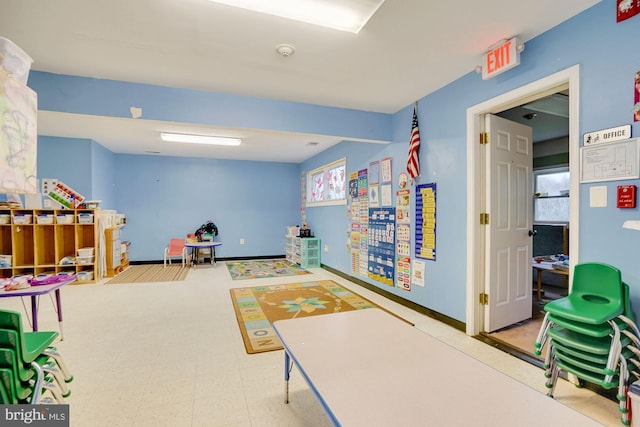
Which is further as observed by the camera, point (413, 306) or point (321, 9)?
point (413, 306)

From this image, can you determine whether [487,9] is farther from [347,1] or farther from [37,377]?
[37,377]

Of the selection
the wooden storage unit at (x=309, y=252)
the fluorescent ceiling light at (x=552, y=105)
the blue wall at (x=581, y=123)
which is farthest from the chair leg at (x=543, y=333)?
the wooden storage unit at (x=309, y=252)

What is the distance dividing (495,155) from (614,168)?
1.09 m

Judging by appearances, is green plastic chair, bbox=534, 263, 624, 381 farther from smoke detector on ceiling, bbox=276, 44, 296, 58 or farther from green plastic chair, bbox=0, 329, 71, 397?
green plastic chair, bbox=0, 329, 71, 397

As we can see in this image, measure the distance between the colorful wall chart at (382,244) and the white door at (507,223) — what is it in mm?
1278

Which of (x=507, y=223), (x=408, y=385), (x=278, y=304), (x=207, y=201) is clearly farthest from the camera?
(x=207, y=201)

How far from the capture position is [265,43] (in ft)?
7.55

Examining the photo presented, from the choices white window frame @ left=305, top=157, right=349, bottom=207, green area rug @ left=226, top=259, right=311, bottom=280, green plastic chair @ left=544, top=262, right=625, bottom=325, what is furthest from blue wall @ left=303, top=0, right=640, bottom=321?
green area rug @ left=226, top=259, right=311, bottom=280

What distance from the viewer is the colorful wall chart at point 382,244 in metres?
4.01

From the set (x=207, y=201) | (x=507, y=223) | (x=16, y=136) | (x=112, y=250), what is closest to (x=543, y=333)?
(x=507, y=223)

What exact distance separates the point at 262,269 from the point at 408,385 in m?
5.39

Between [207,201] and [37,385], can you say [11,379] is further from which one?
[207,201]

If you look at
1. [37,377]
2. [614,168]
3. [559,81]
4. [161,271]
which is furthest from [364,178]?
[161,271]

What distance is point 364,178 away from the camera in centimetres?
470
